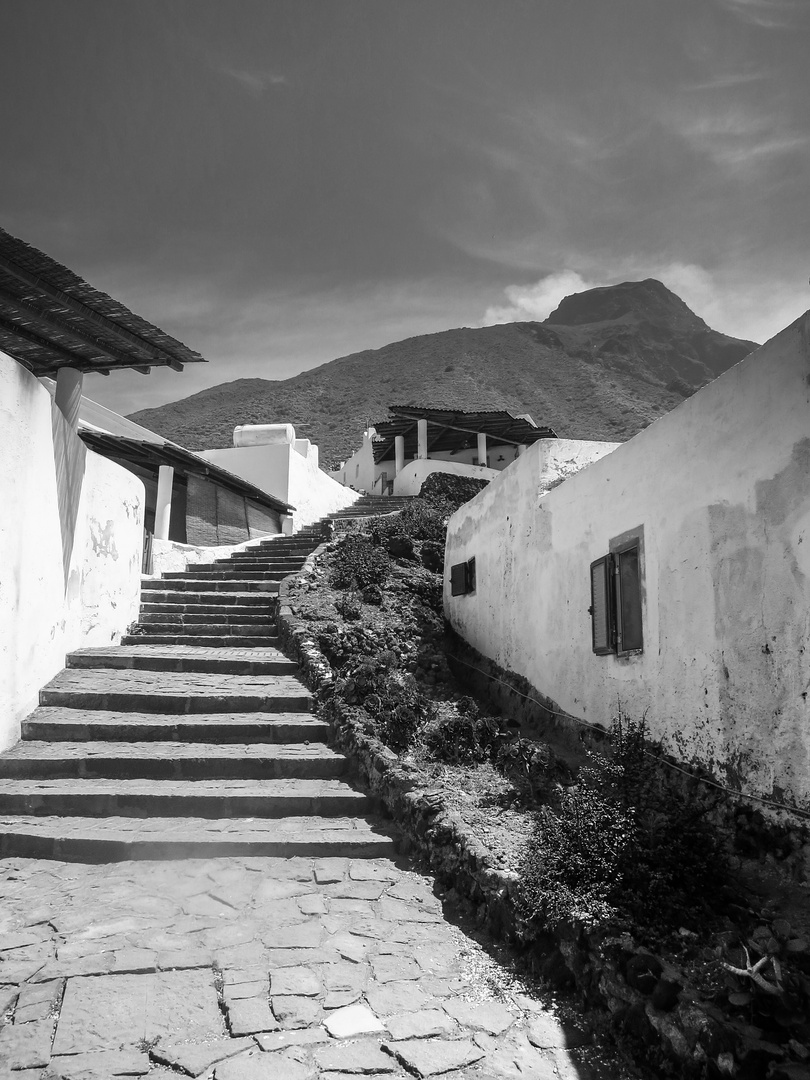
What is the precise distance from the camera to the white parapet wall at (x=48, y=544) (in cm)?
570

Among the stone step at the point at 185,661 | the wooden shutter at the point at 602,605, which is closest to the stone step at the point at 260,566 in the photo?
the stone step at the point at 185,661

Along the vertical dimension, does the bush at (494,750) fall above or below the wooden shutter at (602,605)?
below

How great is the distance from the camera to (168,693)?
6.73 meters

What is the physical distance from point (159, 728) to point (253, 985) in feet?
11.1

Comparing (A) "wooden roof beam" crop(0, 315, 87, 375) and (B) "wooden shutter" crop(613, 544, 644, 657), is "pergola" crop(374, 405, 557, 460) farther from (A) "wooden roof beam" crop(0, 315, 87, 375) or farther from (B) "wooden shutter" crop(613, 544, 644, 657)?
(B) "wooden shutter" crop(613, 544, 644, 657)

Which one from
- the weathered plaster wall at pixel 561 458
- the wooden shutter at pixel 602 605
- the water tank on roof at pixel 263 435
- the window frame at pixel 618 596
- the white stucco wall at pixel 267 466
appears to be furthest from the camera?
the water tank on roof at pixel 263 435

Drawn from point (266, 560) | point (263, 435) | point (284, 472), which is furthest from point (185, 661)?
point (263, 435)

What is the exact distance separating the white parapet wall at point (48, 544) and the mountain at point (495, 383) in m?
35.9

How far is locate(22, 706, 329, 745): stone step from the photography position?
6.03m

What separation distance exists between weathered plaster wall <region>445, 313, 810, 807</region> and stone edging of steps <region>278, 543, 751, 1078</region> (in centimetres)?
134

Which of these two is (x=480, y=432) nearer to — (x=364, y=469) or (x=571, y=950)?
(x=364, y=469)

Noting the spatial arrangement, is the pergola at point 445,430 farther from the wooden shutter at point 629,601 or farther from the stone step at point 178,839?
the stone step at point 178,839

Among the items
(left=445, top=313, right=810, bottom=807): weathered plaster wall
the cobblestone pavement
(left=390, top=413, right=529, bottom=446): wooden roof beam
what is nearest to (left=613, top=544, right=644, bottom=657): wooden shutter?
(left=445, top=313, right=810, bottom=807): weathered plaster wall

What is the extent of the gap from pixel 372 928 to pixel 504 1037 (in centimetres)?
107
